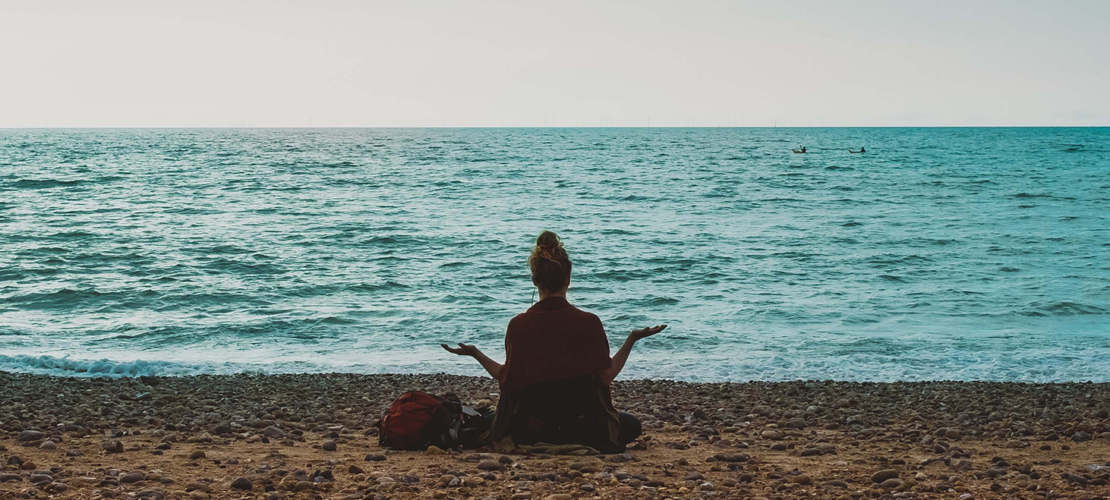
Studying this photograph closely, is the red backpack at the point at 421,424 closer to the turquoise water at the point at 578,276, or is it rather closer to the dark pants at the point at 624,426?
the dark pants at the point at 624,426

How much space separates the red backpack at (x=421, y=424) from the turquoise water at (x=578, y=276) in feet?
17.8

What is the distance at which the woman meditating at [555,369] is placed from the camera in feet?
17.7

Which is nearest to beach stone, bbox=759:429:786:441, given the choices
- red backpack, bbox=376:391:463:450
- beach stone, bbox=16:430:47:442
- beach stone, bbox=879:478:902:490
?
beach stone, bbox=879:478:902:490

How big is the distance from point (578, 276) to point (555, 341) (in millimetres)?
13776

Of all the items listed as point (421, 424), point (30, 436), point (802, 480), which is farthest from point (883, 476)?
point (30, 436)

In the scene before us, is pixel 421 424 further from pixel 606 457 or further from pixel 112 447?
pixel 112 447

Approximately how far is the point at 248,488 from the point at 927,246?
72.1ft

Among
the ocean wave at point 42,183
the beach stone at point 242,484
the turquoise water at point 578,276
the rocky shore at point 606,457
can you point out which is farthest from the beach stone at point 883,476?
the ocean wave at point 42,183

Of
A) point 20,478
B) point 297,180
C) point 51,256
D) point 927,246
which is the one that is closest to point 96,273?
point 51,256

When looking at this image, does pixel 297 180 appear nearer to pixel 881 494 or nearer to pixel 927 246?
pixel 927 246

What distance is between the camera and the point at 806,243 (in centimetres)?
2391

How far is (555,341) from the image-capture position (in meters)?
5.47

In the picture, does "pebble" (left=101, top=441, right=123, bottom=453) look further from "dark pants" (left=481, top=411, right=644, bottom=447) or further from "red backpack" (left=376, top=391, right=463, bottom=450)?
"dark pants" (left=481, top=411, right=644, bottom=447)

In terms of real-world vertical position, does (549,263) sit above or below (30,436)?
above
